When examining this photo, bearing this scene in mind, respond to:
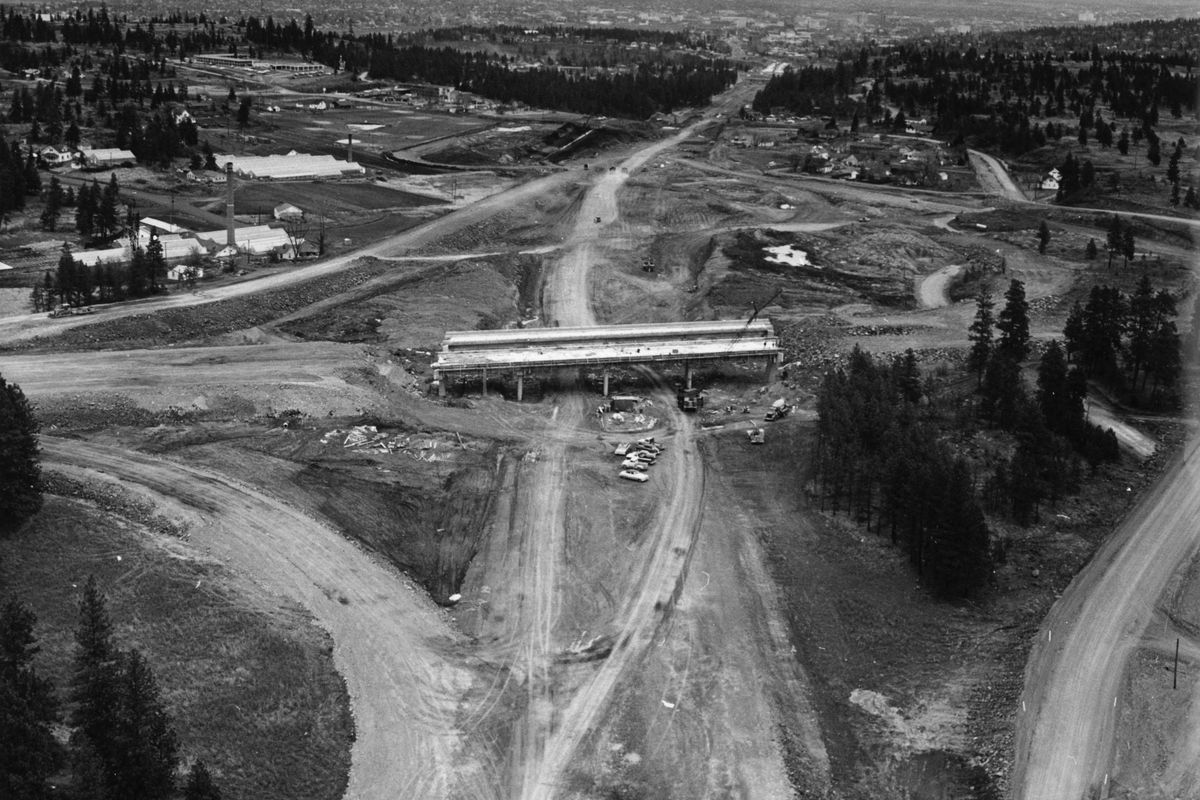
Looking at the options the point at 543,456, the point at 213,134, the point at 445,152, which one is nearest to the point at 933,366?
the point at 543,456

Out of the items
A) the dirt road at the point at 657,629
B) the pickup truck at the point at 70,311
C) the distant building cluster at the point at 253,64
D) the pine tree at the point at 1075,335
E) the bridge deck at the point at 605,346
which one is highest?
the distant building cluster at the point at 253,64

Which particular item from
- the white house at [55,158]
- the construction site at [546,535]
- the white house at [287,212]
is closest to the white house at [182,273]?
the construction site at [546,535]

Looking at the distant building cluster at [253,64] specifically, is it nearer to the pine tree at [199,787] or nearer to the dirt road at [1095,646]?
the dirt road at [1095,646]

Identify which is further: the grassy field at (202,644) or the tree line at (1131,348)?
the tree line at (1131,348)

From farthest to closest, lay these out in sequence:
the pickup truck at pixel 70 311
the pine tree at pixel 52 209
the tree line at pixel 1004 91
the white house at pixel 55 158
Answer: the tree line at pixel 1004 91 < the white house at pixel 55 158 < the pine tree at pixel 52 209 < the pickup truck at pixel 70 311

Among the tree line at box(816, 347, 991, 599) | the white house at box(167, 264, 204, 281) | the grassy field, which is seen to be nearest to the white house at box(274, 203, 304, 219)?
the white house at box(167, 264, 204, 281)

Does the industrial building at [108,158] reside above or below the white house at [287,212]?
above

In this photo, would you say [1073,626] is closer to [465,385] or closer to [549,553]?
[549,553]
